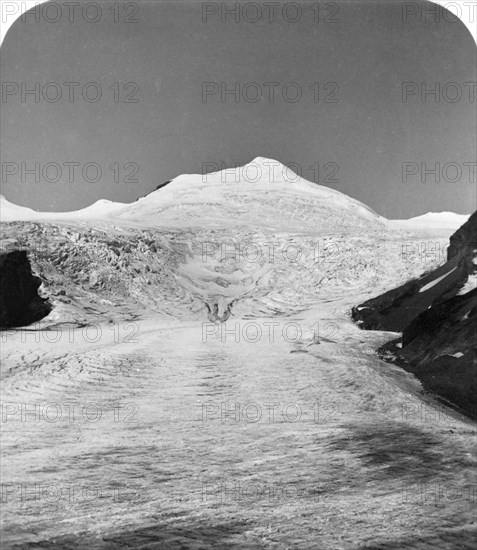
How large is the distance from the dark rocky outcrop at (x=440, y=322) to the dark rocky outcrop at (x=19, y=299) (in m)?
1.23

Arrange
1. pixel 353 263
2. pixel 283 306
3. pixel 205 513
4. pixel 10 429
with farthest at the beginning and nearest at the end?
pixel 353 263 < pixel 283 306 < pixel 10 429 < pixel 205 513

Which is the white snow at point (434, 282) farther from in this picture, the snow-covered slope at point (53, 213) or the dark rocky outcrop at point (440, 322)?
the snow-covered slope at point (53, 213)

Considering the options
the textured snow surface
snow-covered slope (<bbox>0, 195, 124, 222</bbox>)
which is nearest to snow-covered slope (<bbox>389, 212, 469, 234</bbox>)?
the textured snow surface

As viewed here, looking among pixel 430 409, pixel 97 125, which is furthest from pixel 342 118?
pixel 430 409

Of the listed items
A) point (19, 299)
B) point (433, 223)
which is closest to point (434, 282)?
point (433, 223)

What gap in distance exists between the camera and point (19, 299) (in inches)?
69.9

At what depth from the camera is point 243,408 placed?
179 centimetres

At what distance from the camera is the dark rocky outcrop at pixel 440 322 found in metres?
1.71

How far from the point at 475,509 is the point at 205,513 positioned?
0.87m

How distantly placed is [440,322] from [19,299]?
61.3 inches

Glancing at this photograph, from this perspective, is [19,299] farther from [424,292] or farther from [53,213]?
[424,292]

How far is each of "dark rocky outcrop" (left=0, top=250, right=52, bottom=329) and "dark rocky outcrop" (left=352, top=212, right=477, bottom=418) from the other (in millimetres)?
1230

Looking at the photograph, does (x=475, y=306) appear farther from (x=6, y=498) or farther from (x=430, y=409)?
(x=6, y=498)

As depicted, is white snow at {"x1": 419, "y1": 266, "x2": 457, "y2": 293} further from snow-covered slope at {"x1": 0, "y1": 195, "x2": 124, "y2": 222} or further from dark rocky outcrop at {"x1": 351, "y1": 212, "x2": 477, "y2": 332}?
snow-covered slope at {"x1": 0, "y1": 195, "x2": 124, "y2": 222}
